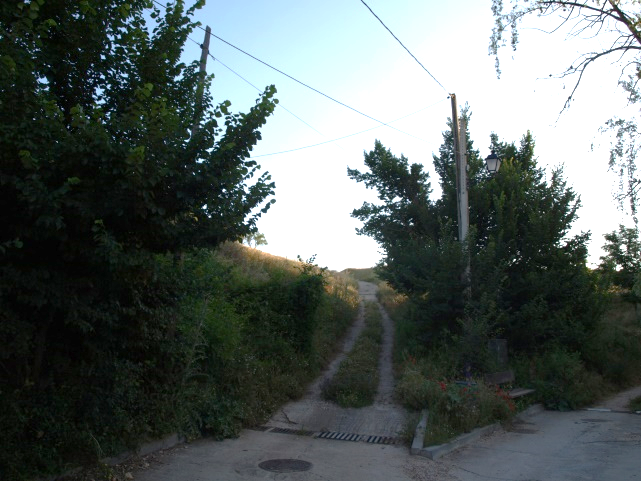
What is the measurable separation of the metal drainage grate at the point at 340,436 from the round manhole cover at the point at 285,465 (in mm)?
→ 1634

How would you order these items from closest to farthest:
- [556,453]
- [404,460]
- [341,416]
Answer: [404,460]
[556,453]
[341,416]

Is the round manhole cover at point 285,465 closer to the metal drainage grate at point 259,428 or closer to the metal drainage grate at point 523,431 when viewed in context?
the metal drainage grate at point 259,428

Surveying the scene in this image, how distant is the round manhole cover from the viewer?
7411mm

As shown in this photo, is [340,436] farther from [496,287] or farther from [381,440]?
[496,287]

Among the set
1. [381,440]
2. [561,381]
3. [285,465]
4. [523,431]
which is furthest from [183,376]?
[561,381]

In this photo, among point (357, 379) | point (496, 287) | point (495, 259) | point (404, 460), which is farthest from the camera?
point (495, 259)

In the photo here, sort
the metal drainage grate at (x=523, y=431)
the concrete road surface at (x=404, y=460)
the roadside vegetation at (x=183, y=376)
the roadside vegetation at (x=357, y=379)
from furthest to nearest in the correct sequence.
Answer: the roadside vegetation at (x=357, y=379) < the metal drainage grate at (x=523, y=431) < the concrete road surface at (x=404, y=460) < the roadside vegetation at (x=183, y=376)

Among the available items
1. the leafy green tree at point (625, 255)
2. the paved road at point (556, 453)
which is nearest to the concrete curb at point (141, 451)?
the paved road at point (556, 453)

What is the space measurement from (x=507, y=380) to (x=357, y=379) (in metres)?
4.01

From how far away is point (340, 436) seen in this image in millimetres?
9594

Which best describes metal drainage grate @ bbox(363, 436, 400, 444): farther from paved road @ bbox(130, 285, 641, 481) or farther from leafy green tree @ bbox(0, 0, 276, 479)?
leafy green tree @ bbox(0, 0, 276, 479)

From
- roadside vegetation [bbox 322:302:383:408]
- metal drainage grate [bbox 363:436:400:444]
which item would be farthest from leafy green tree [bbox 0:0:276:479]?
roadside vegetation [bbox 322:302:383:408]

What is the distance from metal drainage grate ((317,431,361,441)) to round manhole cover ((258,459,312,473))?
163cm

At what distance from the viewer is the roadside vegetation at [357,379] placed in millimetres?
11672
